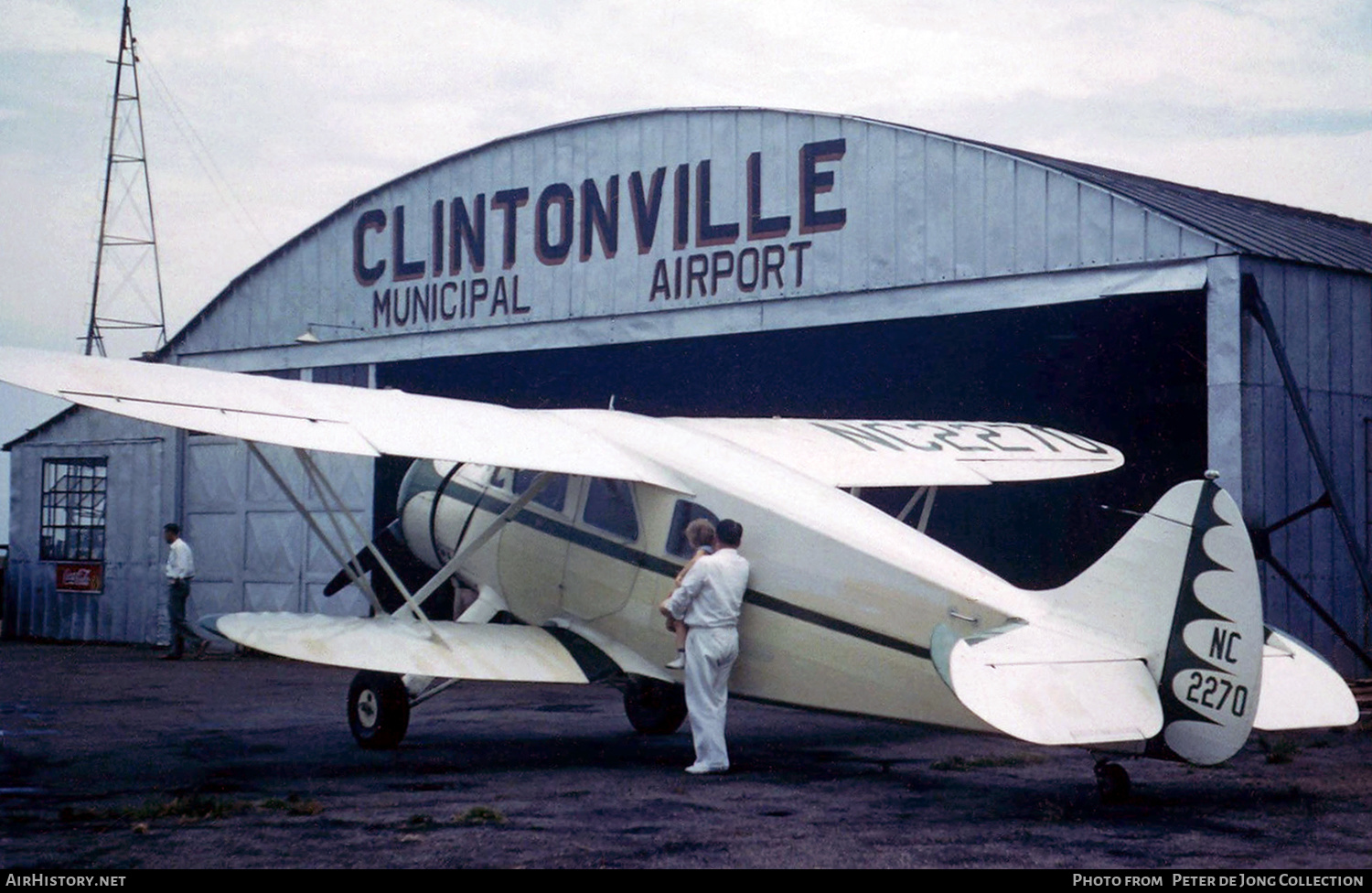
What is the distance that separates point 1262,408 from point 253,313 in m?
14.2

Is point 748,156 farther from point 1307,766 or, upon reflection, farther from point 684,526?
point 1307,766

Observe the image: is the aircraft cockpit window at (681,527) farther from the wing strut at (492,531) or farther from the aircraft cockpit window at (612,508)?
the wing strut at (492,531)

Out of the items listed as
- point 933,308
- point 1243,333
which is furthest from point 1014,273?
point 1243,333

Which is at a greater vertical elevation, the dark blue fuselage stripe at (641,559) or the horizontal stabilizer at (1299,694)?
the dark blue fuselage stripe at (641,559)

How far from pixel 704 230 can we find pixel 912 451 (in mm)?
5363

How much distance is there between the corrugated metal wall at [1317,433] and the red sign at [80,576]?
1765 centimetres

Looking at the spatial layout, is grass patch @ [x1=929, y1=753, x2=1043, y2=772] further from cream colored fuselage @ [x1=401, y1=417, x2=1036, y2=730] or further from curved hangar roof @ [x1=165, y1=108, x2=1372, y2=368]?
curved hangar roof @ [x1=165, y1=108, x2=1372, y2=368]

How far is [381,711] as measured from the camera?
11289 millimetres

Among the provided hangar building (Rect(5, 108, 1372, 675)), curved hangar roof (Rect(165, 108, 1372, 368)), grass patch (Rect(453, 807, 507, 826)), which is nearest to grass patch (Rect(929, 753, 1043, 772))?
grass patch (Rect(453, 807, 507, 826))

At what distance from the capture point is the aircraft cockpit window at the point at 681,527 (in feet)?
34.7

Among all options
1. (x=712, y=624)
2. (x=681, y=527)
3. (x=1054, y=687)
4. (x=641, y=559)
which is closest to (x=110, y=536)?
(x=641, y=559)

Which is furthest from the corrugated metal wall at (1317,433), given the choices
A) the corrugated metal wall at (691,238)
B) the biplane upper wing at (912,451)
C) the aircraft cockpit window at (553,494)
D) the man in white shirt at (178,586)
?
the man in white shirt at (178,586)

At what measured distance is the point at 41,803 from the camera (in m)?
8.72

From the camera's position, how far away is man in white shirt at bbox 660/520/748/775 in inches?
389
